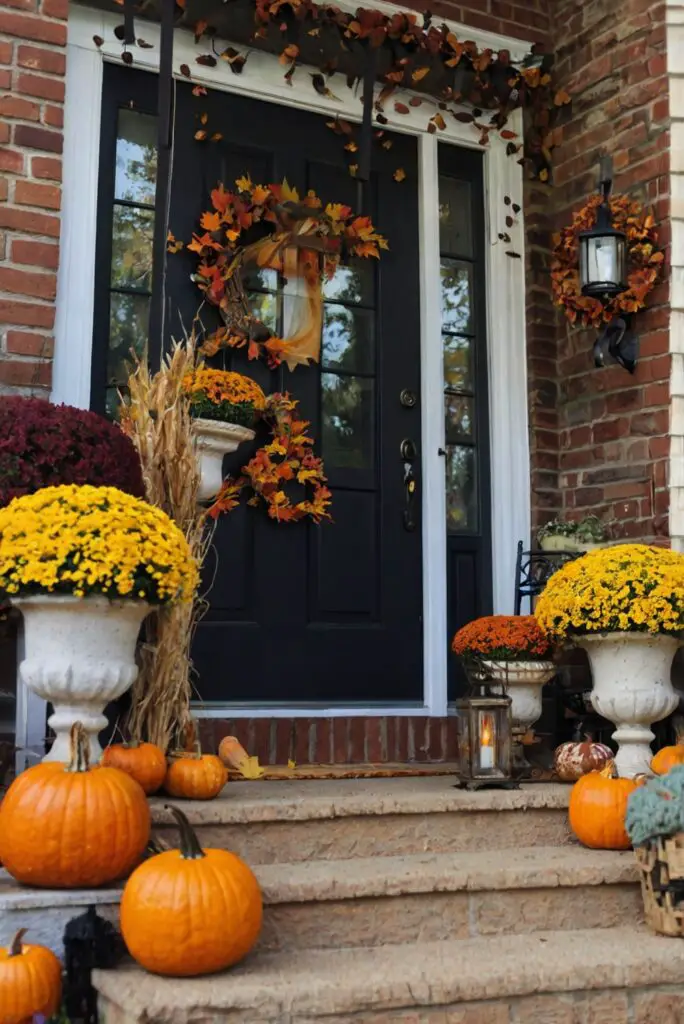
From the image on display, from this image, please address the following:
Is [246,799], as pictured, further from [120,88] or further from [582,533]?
[120,88]

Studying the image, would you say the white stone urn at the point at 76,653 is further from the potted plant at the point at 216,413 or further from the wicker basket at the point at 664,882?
the wicker basket at the point at 664,882

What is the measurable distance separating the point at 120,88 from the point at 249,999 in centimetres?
305

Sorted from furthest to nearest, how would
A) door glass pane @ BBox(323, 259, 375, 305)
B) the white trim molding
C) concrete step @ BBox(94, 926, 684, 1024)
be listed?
1. door glass pane @ BBox(323, 259, 375, 305)
2. the white trim molding
3. concrete step @ BBox(94, 926, 684, 1024)

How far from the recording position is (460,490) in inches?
170

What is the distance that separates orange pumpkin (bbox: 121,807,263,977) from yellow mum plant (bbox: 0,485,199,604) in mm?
654

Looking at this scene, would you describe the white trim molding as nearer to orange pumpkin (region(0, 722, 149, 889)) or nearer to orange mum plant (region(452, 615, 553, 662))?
orange mum plant (region(452, 615, 553, 662))

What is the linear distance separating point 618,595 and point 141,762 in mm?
1402

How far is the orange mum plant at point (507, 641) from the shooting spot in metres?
3.56

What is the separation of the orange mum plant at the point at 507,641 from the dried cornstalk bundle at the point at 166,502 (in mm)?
952

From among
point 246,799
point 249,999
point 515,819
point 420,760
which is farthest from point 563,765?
point 249,999

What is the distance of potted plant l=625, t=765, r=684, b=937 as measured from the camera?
2.49 meters

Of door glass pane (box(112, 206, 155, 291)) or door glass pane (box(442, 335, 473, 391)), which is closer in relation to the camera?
door glass pane (box(112, 206, 155, 291))

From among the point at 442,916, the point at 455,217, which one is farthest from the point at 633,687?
the point at 455,217

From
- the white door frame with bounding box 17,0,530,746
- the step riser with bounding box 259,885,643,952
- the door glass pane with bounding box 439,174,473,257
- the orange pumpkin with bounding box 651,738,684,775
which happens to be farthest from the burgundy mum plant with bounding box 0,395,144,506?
the door glass pane with bounding box 439,174,473,257
